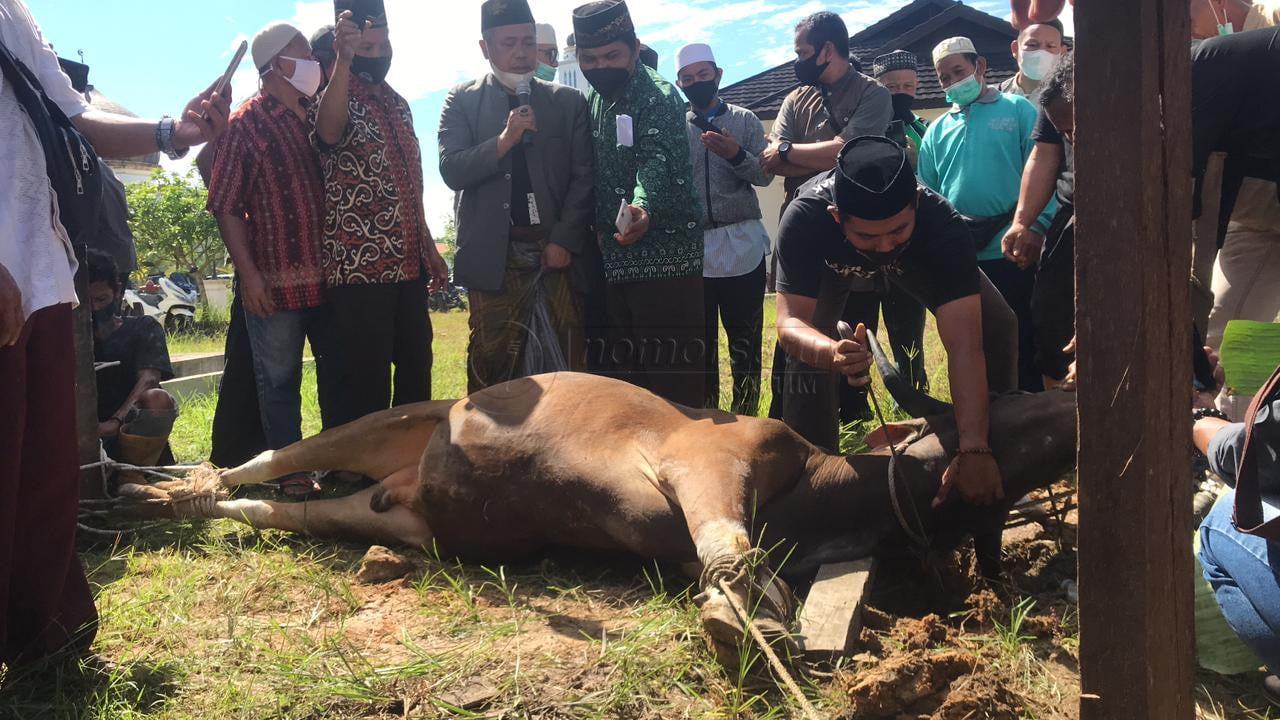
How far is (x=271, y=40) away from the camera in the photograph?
450cm

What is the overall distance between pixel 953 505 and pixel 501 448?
1656 mm

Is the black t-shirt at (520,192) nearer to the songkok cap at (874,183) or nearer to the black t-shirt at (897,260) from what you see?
the black t-shirt at (897,260)

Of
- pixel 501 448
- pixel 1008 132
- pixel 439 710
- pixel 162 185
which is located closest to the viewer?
pixel 439 710

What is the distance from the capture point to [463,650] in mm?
2781

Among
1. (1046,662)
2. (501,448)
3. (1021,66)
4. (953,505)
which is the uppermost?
(1021,66)

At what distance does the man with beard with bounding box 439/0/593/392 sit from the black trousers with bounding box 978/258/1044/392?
6.87 feet

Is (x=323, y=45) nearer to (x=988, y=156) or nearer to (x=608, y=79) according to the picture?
(x=608, y=79)

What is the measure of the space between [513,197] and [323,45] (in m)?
1.33

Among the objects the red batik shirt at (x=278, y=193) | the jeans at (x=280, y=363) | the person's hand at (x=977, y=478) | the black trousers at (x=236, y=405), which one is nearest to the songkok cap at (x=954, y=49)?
the person's hand at (x=977, y=478)

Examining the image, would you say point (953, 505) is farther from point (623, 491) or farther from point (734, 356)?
point (734, 356)

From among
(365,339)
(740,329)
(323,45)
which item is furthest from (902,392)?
(323,45)

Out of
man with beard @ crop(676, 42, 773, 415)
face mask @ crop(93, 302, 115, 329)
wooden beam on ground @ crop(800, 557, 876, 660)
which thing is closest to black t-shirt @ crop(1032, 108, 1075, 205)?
man with beard @ crop(676, 42, 773, 415)

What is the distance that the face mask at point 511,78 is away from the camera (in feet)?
15.6

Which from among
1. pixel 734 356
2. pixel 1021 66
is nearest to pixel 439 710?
pixel 734 356
